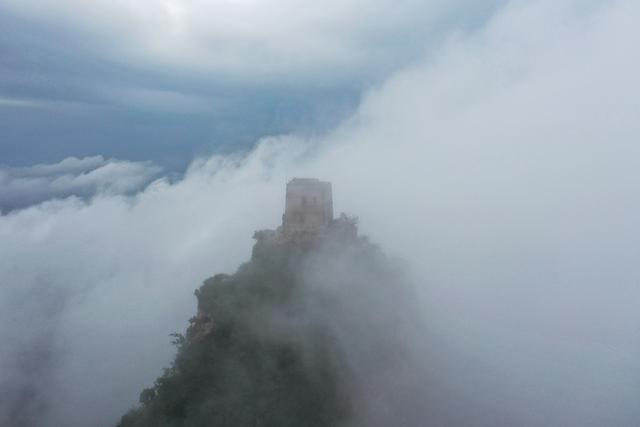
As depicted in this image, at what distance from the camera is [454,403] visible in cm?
4003

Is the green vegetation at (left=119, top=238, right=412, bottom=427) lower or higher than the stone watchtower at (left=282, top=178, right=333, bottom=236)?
lower

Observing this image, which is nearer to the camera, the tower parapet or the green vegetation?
the green vegetation

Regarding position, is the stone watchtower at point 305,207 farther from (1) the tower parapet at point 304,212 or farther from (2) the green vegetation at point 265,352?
(2) the green vegetation at point 265,352

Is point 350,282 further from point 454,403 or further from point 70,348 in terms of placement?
point 70,348

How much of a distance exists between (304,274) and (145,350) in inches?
4064

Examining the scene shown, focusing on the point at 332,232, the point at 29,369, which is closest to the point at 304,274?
the point at 332,232

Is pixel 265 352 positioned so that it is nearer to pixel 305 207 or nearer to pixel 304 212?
pixel 304 212

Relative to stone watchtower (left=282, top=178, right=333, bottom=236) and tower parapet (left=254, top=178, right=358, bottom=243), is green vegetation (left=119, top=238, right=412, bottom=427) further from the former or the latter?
stone watchtower (left=282, top=178, right=333, bottom=236)

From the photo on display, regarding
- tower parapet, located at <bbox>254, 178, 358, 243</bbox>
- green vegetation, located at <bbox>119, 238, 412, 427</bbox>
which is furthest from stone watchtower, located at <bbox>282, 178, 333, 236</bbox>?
green vegetation, located at <bbox>119, 238, 412, 427</bbox>

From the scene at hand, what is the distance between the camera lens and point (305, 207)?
36812 mm

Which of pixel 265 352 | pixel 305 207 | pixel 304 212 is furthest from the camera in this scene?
pixel 304 212

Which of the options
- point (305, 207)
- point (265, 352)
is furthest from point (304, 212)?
point (265, 352)

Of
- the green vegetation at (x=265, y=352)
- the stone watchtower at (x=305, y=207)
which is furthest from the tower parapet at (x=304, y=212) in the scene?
the green vegetation at (x=265, y=352)

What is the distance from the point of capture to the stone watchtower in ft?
120
